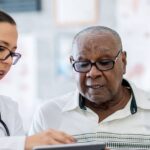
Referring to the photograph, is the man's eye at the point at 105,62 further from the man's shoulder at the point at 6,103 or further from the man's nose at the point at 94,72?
the man's shoulder at the point at 6,103

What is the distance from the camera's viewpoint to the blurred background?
2145mm

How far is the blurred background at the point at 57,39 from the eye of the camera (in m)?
2.14

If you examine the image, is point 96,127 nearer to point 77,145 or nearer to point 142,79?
point 77,145

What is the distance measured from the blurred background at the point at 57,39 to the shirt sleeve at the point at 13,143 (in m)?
1.33

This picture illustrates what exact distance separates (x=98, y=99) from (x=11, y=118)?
333 mm

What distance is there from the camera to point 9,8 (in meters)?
2.40

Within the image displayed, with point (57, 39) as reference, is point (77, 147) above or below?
below

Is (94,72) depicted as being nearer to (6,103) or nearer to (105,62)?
(105,62)

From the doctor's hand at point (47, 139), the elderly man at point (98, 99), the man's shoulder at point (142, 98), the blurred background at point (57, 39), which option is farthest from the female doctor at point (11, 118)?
the blurred background at point (57, 39)

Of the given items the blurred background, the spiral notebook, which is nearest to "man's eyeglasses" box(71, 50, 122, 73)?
the spiral notebook

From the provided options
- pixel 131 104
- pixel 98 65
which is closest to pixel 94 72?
pixel 98 65

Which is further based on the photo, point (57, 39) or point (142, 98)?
point (57, 39)

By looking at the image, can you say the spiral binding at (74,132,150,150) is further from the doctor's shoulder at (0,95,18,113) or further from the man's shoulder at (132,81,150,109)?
the doctor's shoulder at (0,95,18,113)

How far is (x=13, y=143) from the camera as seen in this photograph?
36.4 inches
